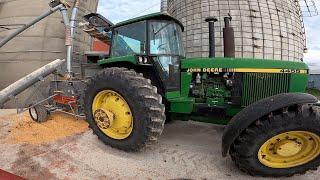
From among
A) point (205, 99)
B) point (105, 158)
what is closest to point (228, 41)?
point (205, 99)

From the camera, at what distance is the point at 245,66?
476 centimetres

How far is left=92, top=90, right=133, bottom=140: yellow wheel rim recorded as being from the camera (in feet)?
15.3

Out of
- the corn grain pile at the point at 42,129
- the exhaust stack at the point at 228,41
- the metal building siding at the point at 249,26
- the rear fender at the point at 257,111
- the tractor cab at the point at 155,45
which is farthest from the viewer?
the metal building siding at the point at 249,26

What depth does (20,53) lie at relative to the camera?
13039mm

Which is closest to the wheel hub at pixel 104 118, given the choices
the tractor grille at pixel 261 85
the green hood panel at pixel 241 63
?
the green hood panel at pixel 241 63

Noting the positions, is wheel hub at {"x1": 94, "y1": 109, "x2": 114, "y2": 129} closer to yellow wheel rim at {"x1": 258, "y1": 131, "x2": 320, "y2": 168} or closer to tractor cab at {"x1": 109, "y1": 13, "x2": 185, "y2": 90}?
tractor cab at {"x1": 109, "y1": 13, "x2": 185, "y2": 90}

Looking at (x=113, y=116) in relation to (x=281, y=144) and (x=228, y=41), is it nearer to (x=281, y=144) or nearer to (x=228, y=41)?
(x=281, y=144)

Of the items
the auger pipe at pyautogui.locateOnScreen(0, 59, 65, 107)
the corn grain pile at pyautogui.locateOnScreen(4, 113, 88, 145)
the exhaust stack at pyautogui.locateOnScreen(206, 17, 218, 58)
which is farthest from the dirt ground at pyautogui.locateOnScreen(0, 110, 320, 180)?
the exhaust stack at pyautogui.locateOnScreen(206, 17, 218, 58)

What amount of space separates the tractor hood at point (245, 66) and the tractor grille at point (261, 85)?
7 cm

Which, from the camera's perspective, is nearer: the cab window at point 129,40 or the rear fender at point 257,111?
the rear fender at point 257,111

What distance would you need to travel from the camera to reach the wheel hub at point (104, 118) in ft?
15.5

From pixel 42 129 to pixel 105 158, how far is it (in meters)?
2.00

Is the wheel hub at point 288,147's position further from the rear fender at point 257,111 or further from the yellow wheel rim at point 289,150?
the rear fender at point 257,111

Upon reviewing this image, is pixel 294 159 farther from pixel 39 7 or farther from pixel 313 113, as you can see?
pixel 39 7
